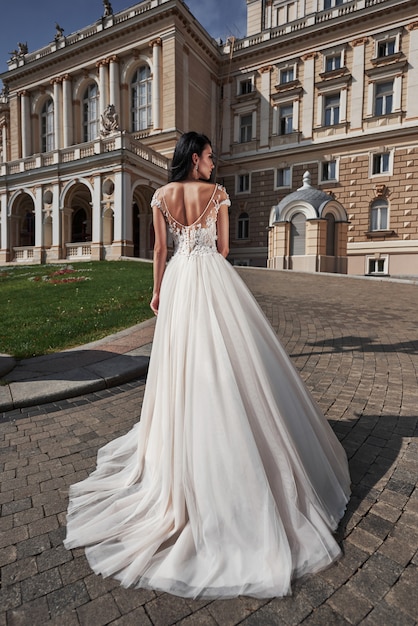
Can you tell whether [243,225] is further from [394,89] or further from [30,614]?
[30,614]

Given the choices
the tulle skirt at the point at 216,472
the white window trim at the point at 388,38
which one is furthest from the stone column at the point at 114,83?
the tulle skirt at the point at 216,472

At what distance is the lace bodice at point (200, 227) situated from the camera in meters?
2.38

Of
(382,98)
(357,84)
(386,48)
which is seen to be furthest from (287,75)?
(382,98)

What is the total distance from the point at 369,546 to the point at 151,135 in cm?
3166

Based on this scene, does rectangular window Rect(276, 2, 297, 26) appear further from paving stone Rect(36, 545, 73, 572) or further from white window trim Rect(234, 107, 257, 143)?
paving stone Rect(36, 545, 73, 572)

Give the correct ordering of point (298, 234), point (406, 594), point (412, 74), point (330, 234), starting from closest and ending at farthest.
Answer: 1. point (406, 594)
2. point (298, 234)
3. point (330, 234)
4. point (412, 74)

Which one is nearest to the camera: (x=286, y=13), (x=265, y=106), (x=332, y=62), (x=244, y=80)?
(x=332, y=62)

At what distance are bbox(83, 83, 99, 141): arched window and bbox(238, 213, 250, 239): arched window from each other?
14.4 m

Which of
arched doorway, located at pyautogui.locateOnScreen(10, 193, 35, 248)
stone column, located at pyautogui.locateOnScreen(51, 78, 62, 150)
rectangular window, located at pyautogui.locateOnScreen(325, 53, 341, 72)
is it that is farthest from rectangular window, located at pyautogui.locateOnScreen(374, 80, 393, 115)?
arched doorway, located at pyautogui.locateOnScreen(10, 193, 35, 248)

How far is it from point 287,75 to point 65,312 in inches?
1194

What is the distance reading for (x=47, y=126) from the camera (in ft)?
116

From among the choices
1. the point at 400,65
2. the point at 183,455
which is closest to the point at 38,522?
the point at 183,455

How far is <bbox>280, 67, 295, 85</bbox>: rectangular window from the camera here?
1172 inches

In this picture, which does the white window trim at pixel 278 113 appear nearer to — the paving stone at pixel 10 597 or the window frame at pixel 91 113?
the window frame at pixel 91 113
